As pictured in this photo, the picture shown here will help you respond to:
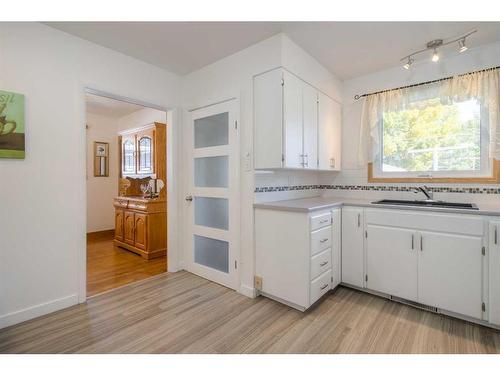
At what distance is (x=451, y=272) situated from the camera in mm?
2031

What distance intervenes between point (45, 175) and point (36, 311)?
3.68 feet

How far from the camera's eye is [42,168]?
207 cm

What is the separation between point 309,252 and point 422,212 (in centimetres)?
105

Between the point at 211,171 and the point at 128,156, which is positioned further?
the point at 128,156

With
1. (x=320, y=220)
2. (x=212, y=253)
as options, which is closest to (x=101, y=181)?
(x=212, y=253)

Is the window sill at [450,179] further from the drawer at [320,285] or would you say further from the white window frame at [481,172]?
the drawer at [320,285]

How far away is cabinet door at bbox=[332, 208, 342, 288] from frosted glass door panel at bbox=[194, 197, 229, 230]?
1112mm

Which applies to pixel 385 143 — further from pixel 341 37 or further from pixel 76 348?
pixel 76 348

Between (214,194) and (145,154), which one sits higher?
(145,154)

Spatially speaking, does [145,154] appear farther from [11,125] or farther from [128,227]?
[11,125]

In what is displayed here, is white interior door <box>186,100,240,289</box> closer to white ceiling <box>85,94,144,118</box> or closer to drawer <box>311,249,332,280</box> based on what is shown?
drawer <box>311,249,332,280</box>

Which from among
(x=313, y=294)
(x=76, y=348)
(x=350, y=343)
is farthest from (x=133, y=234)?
(x=350, y=343)

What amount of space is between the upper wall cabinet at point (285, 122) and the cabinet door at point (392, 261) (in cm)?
96

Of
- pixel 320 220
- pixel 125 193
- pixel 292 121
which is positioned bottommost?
pixel 320 220
